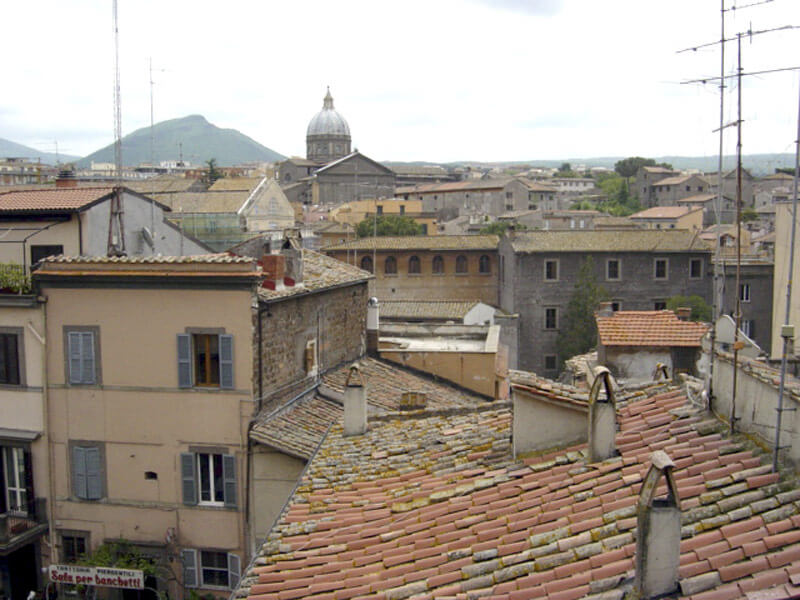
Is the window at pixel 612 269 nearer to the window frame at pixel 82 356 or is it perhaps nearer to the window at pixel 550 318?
the window at pixel 550 318

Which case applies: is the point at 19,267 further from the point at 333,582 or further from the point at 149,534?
the point at 333,582

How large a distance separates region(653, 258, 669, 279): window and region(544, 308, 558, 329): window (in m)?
6.09

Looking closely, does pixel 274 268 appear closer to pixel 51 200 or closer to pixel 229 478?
pixel 229 478

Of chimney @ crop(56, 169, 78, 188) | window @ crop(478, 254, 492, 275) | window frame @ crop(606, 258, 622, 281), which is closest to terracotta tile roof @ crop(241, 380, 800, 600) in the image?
chimney @ crop(56, 169, 78, 188)

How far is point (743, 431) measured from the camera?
21.5 feet

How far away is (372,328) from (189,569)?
773cm

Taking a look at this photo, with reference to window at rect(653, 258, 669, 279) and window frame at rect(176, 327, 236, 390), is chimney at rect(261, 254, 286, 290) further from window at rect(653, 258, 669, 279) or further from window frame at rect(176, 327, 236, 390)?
window at rect(653, 258, 669, 279)

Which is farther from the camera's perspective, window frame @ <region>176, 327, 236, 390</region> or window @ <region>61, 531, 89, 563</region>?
window @ <region>61, 531, 89, 563</region>

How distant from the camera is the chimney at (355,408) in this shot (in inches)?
413

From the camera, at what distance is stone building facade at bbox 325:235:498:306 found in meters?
49.7

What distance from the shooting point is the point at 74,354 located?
14.4 meters

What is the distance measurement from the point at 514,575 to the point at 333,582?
1.66 metres

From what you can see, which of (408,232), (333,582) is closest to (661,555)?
(333,582)

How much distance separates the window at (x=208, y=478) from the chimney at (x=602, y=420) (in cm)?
831
